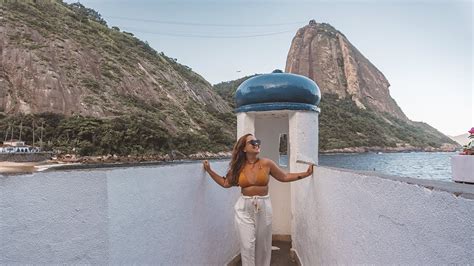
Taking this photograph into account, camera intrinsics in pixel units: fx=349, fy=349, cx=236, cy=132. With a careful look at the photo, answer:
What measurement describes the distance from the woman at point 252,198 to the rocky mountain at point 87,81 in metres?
36.8

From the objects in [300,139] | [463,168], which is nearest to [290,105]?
[300,139]

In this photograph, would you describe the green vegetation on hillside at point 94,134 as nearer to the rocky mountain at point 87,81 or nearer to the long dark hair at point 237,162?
the rocky mountain at point 87,81

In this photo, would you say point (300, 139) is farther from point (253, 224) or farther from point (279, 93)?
point (253, 224)

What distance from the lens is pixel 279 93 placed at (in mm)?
4531

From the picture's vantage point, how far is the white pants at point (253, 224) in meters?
Answer: 2.82

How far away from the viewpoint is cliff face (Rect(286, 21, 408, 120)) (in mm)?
129500

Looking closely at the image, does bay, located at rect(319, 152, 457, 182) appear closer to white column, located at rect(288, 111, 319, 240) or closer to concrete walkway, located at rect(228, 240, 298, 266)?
concrete walkway, located at rect(228, 240, 298, 266)

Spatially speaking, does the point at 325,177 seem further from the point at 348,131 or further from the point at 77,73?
the point at 348,131

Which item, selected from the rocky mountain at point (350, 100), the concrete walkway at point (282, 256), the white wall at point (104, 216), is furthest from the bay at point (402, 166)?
the white wall at point (104, 216)

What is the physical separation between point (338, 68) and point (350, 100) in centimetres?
2036

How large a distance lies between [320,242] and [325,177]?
665mm

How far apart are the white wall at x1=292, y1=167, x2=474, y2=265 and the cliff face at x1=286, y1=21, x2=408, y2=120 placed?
127m

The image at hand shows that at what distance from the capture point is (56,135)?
120 ft

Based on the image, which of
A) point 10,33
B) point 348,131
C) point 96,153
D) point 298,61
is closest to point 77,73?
point 10,33
